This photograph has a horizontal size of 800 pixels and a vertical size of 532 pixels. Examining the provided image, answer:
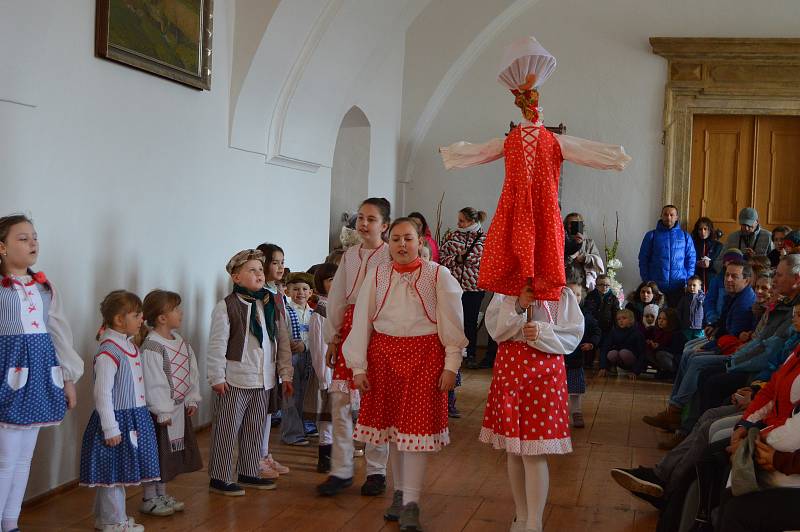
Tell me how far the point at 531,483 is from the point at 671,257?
6772 mm

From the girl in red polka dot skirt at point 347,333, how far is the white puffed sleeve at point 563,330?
38.2 inches

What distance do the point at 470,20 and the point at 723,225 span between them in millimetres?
3774

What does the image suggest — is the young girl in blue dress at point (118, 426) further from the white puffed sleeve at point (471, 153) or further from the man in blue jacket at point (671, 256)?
the man in blue jacket at point (671, 256)

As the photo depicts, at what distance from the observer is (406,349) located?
13.9 ft

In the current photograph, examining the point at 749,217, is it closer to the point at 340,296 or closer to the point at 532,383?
the point at 340,296

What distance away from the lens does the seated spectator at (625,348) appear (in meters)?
9.34

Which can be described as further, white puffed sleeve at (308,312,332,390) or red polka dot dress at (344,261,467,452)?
white puffed sleeve at (308,312,332,390)

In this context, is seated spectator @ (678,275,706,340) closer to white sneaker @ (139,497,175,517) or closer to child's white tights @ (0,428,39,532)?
white sneaker @ (139,497,175,517)

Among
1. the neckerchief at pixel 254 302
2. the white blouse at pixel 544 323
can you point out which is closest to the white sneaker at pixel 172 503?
the neckerchief at pixel 254 302

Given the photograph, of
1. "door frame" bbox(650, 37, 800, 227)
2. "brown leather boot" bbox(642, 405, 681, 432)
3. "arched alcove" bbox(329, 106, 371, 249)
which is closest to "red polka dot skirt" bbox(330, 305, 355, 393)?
"brown leather boot" bbox(642, 405, 681, 432)

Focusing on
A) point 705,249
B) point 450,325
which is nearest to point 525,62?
point 450,325

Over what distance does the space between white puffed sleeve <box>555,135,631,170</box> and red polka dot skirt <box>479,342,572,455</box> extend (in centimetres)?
78

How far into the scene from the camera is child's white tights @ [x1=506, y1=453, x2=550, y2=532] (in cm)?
396

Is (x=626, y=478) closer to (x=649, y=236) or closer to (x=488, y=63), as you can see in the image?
(x=649, y=236)
